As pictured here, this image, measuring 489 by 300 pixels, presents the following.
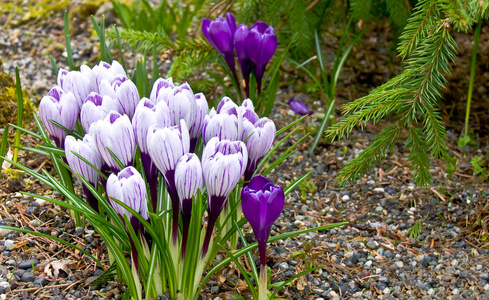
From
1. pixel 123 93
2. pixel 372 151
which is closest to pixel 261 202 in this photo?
pixel 123 93

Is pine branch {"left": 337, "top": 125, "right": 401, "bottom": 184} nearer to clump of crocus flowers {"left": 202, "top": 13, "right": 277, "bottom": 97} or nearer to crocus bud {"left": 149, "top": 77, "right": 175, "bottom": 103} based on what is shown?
clump of crocus flowers {"left": 202, "top": 13, "right": 277, "bottom": 97}

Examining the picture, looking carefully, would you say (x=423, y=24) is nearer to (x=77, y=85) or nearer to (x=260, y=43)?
(x=260, y=43)

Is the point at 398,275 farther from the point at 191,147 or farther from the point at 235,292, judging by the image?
the point at 191,147

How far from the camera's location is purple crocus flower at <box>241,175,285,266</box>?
1404mm

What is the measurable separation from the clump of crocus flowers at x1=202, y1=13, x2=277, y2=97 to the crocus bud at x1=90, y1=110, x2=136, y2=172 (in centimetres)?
92

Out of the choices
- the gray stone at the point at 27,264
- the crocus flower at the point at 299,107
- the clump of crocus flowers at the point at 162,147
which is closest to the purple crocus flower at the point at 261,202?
the clump of crocus flowers at the point at 162,147

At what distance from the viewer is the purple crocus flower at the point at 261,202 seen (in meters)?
1.40

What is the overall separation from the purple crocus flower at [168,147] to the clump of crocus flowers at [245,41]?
0.89 metres

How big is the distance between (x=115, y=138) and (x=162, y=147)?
0.51ft

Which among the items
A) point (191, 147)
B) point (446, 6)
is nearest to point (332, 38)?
point (446, 6)

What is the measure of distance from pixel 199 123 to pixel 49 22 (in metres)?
2.83

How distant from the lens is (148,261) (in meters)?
1.58

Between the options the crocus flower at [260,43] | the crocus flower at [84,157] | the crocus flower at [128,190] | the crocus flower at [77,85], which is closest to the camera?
the crocus flower at [128,190]

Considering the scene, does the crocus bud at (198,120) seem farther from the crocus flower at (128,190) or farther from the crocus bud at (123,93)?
the crocus flower at (128,190)
